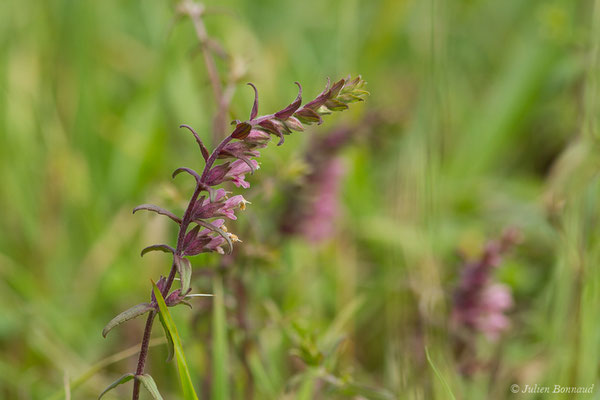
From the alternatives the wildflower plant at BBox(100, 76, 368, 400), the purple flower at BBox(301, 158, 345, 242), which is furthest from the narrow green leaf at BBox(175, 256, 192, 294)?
the purple flower at BBox(301, 158, 345, 242)

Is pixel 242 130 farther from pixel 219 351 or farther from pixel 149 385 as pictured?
pixel 219 351

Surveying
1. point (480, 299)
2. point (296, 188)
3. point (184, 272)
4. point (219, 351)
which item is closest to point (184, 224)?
point (184, 272)

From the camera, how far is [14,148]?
2.64m

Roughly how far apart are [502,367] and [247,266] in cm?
69

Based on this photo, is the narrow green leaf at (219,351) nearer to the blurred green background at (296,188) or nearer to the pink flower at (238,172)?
the blurred green background at (296,188)

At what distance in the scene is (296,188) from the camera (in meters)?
1.91

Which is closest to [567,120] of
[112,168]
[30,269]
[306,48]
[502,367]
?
[306,48]

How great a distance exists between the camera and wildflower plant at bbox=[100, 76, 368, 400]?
85 cm

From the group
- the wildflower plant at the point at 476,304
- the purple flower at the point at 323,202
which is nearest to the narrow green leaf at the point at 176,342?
the wildflower plant at the point at 476,304

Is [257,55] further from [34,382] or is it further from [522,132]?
[34,382]

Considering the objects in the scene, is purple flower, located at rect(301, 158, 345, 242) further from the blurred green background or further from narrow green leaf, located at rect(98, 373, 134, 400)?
narrow green leaf, located at rect(98, 373, 134, 400)

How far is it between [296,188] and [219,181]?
1.03 m

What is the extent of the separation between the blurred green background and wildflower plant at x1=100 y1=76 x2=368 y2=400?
334 mm

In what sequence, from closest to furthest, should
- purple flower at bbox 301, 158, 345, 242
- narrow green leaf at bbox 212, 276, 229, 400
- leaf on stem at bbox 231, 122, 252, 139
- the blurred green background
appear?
1. leaf on stem at bbox 231, 122, 252, 139
2. narrow green leaf at bbox 212, 276, 229, 400
3. the blurred green background
4. purple flower at bbox 301, 158, 345, 242
